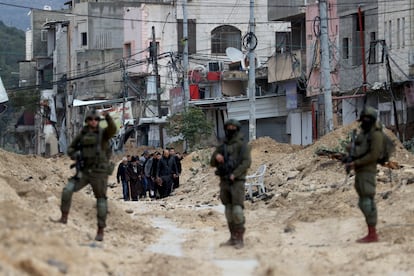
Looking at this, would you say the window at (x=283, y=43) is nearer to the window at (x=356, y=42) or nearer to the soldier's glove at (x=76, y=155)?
the window at (x=356, y=42)

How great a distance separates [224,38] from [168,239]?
57097mm

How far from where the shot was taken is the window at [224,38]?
2945 inches

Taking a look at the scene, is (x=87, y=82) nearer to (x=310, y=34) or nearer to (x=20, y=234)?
(x=310, y=34)

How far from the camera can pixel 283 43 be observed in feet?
203

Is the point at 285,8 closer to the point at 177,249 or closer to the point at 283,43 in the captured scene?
the point at 283,43

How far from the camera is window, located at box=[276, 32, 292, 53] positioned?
Answer: 194 feet

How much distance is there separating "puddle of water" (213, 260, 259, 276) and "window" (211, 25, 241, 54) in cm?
5977

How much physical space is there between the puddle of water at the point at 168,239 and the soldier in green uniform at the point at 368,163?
8.11 feet

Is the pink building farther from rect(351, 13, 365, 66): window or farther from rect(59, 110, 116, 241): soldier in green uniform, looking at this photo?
rect(59, 110, 116, 241): soldier in green uniform

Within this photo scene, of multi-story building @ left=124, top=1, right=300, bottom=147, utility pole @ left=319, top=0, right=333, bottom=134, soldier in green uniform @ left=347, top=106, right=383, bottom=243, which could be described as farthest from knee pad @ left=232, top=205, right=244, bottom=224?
multi-story building @ left=124, top=1, right=300, bottom=147

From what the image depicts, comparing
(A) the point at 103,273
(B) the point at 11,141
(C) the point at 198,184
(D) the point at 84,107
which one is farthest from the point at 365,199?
(B) the point at 11,141

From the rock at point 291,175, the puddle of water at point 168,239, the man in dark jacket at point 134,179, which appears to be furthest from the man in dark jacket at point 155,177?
the puddle of water at point 168,239

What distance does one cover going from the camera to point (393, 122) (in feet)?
144

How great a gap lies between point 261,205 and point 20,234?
14447 millimetres
